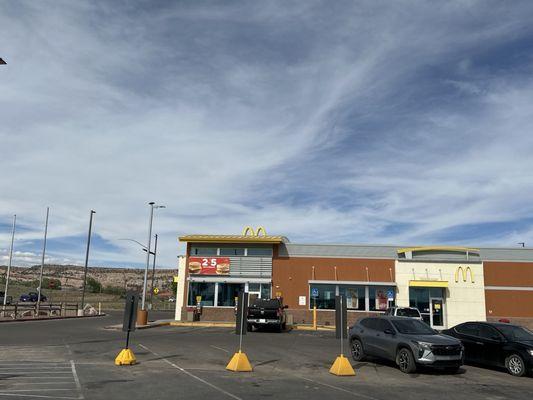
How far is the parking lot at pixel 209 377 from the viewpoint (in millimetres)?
10578

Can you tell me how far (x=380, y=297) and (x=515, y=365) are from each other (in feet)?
73.0

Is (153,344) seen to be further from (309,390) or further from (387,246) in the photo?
(387,246)

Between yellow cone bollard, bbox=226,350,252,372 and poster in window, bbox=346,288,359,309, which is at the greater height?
poster in window, bbox=346,288,359,309

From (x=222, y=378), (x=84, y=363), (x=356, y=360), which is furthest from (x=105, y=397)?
(x=356, y=360)

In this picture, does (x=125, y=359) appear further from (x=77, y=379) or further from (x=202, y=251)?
(x=202, y=251)

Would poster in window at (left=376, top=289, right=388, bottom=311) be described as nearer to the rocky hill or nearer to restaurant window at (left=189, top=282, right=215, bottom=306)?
restaurant window at (left=189, top=282, right=215, bottom=306)

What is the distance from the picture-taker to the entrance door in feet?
117

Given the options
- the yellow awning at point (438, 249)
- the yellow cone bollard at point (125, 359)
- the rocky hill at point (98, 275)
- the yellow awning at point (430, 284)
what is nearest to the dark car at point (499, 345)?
the yellow cone bollard at point (125, 359)

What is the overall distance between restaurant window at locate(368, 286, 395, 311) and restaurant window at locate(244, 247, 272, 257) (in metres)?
8.00

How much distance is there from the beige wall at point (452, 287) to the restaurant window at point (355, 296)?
2536 millimetres

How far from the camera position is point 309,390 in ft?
36.6

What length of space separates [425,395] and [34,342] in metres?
15.6

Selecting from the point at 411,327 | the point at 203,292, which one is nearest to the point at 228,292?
the point at 203,292

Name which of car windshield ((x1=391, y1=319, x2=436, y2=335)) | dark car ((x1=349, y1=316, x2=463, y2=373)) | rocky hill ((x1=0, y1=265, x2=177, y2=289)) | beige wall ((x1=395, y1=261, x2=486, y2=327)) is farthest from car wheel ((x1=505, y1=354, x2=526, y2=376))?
rocky hill ((x1=0, y1=265, x2=177, y2=289))
